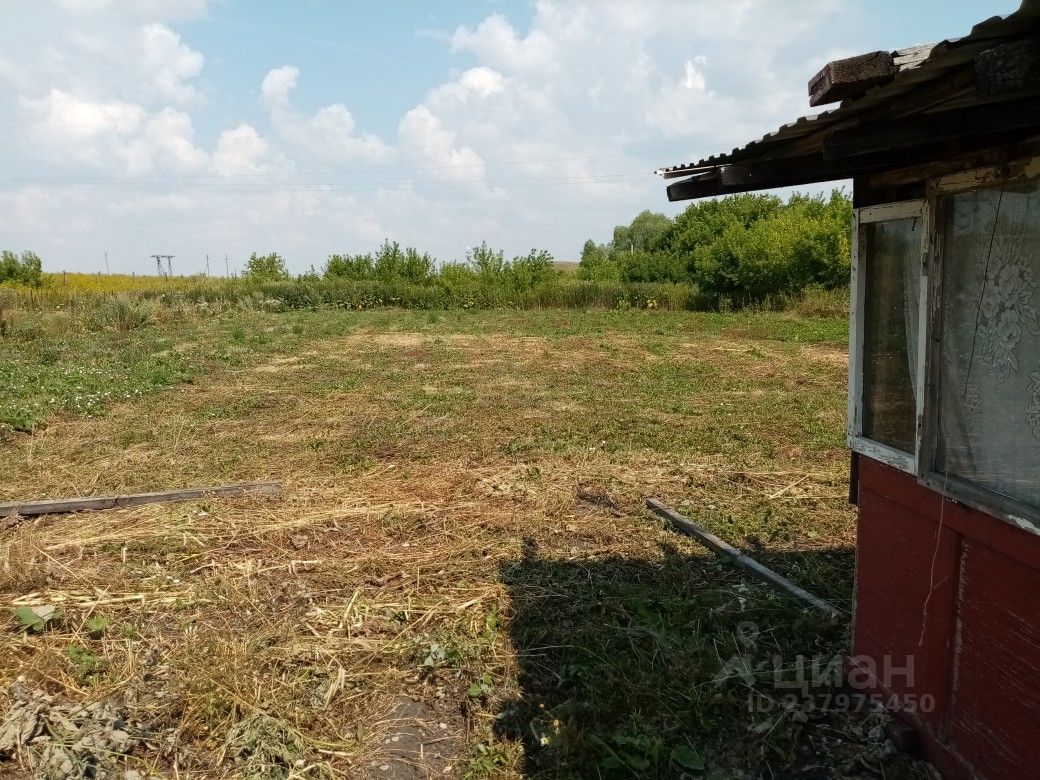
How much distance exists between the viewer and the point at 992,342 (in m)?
2.50

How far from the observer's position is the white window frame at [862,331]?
273 cm

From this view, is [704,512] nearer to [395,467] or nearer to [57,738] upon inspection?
[395,467]

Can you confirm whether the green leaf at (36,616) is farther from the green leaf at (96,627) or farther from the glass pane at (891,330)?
the glass pane at (891,330)

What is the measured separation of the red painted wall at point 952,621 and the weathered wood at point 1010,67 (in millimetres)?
1366

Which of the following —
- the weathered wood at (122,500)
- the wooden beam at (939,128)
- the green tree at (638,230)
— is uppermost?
the green tree at (638,230)

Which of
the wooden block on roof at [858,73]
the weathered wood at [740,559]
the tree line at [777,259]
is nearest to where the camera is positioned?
the wooden block on roof at [858,73]

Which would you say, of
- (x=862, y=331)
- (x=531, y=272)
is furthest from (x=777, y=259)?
(x=862, y=331)

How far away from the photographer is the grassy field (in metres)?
3.17

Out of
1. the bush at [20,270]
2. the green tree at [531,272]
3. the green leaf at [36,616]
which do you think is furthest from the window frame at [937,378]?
the bush at [20,270]

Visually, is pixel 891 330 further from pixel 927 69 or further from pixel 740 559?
pixel 740 559

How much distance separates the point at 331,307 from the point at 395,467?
2357 centimetres

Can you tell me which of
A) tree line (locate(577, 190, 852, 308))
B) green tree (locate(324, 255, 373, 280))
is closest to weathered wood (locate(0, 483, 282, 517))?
tree line (locate(577, 190, 852, 308))

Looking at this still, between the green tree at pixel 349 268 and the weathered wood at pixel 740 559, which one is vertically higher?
the green tree at pixel 349 268

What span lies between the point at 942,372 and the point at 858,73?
115 cm
